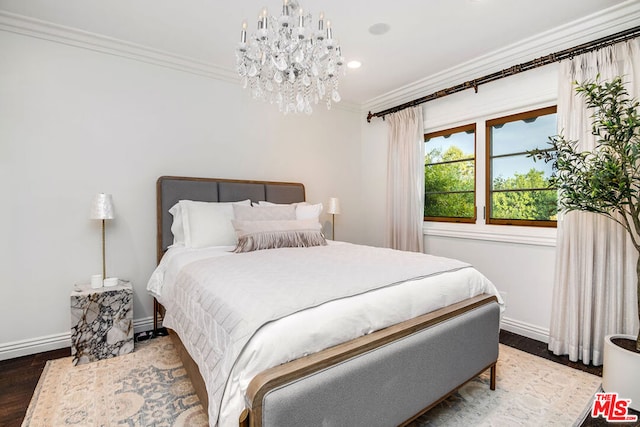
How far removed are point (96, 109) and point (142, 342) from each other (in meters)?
2.08

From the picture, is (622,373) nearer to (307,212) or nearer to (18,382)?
(307,212)

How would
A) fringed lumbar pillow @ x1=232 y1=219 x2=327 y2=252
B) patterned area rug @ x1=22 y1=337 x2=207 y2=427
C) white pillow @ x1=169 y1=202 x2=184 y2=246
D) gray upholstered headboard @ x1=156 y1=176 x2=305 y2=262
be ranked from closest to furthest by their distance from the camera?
patterned area rug @ x1=22 y1=337 x2=207 y2=427 < fringed lumbar pillow @ x1=232 y1=219 x2=327 y2=252 < white pillow @ x1=169 y1=202 x2=184 y2=246 < gray upholstered headboard @ x1=156 y1=176 x2=305 y2=262

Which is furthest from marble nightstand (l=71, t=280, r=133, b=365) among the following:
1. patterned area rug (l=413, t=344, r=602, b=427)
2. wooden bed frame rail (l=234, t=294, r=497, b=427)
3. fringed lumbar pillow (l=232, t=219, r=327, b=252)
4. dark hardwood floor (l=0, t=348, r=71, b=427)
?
patterned area rug (l=413, t=344, r=602, b=427)

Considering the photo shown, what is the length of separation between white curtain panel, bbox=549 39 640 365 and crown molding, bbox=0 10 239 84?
3175 millimetres

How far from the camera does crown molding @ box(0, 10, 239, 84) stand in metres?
2.42

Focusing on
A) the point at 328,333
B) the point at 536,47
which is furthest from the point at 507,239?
the point at 328,333

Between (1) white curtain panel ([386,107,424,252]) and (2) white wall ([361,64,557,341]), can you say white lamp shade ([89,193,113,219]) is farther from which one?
(2) white wall ([361,64,557,341])

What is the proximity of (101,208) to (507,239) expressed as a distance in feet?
11.9

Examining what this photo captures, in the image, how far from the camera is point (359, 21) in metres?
2.47

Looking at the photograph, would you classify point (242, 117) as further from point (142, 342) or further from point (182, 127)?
point (142, 342)

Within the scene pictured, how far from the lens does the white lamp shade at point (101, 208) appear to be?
8.09 ft

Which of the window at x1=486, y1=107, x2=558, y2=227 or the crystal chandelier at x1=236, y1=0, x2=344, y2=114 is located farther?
the window at x1=486, y1=107, x2=558, y2=227

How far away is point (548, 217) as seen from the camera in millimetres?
2795

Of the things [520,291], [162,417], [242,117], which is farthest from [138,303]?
[520,291]
